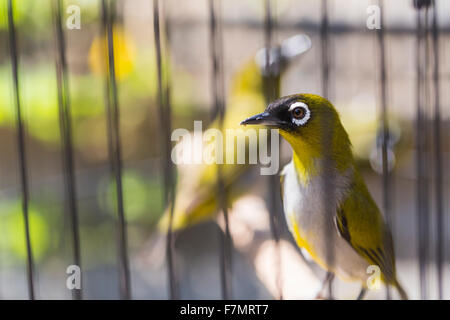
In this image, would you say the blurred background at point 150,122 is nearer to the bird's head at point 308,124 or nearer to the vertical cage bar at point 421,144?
the vertical cage bar at point 421,144

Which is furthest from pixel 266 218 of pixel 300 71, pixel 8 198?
pixel 8 198

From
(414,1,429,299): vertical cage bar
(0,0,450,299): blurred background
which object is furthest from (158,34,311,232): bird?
(414,1,429,299): vertical cage bar

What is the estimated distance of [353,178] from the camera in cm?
68

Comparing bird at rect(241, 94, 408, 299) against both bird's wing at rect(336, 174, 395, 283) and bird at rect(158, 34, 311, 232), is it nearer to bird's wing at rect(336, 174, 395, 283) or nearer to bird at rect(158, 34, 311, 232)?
bird's wing at rect(336, 174, 395, 283)

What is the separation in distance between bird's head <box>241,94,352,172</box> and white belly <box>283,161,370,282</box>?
0.03 m

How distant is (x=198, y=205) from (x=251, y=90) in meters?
0.23

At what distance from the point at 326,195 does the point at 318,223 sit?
39 mm

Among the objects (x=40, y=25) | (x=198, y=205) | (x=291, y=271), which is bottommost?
(x=291, y=271)

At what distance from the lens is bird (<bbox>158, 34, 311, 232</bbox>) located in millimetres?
912

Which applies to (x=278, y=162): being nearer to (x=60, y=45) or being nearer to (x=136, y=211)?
(x=60, y=45)

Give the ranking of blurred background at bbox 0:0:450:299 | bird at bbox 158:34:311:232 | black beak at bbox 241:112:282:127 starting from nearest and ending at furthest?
black beak at bbox 241:112:282:127 → bird at bbox 158:34:311:232 → blurred background at bbox 0:0:450:299

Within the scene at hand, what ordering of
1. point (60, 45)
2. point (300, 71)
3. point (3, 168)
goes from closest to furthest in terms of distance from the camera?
point (60, 45) → point (300, 71) → point (3, 168)

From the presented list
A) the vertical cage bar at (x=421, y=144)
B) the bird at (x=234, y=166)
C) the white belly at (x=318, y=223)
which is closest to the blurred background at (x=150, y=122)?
the bird at (x=234, y=166)

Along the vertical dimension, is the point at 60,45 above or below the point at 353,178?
above
